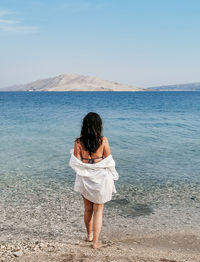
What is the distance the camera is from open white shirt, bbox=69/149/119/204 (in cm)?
500

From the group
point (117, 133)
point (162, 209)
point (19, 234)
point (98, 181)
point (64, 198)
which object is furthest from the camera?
point (117, 133)

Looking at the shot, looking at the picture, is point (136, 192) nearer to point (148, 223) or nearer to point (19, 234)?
point (148, 223)

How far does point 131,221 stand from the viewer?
7.12 m

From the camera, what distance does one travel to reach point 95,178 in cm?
503

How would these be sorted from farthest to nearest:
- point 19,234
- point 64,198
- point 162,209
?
1. point 64,198
2. point 162,209
3. point 19,234

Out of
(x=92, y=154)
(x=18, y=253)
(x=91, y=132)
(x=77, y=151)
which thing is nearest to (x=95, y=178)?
(x=92, y=154)

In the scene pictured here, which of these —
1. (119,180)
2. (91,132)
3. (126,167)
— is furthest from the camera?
(126,167)

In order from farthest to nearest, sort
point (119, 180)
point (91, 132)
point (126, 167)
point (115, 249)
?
point (126, 167) → point (119, 180) → point (115, 249) → point (91, 132)

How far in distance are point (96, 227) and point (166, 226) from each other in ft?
7.49

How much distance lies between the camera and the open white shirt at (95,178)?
5.00m

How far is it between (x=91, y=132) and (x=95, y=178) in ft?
2.58

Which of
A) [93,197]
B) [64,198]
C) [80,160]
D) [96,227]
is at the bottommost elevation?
[64,198]

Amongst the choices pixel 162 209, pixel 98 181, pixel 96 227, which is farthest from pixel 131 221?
pixel 98 181

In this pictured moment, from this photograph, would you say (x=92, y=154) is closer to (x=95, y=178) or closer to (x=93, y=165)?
(x=93, y=165)
